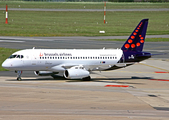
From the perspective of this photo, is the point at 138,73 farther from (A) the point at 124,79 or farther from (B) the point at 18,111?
(B) the point at 18,111

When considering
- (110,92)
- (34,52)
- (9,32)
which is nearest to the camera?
(110,92)

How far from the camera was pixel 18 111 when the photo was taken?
93.1 ft

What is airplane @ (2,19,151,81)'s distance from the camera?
148 feet

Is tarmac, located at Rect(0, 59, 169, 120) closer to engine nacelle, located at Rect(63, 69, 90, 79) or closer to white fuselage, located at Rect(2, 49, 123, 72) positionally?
engine nacelle, located at Rect(63, 69, 90, 79)

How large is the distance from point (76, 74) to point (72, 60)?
2817 mm

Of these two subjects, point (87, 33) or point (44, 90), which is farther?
point (87, 33)

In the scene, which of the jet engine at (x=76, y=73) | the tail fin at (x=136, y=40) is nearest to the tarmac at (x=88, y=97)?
the jet engine at (x=76, y=73)

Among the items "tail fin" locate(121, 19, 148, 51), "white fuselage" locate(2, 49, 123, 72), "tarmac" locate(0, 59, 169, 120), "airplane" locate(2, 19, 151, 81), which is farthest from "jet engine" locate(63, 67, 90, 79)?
"tail fin" locate(121, 19, 148, 51)

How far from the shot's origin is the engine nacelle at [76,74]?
44.5 meters

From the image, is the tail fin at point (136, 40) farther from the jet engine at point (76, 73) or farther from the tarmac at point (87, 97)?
the jet engine at point (76, 73)

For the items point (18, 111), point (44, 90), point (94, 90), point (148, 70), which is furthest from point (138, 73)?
point (18, 111)

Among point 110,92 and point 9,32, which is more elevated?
point 9,32

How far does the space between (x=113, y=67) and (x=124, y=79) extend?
308 cm

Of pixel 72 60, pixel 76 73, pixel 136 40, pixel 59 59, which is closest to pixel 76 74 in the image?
pixel 76 73
